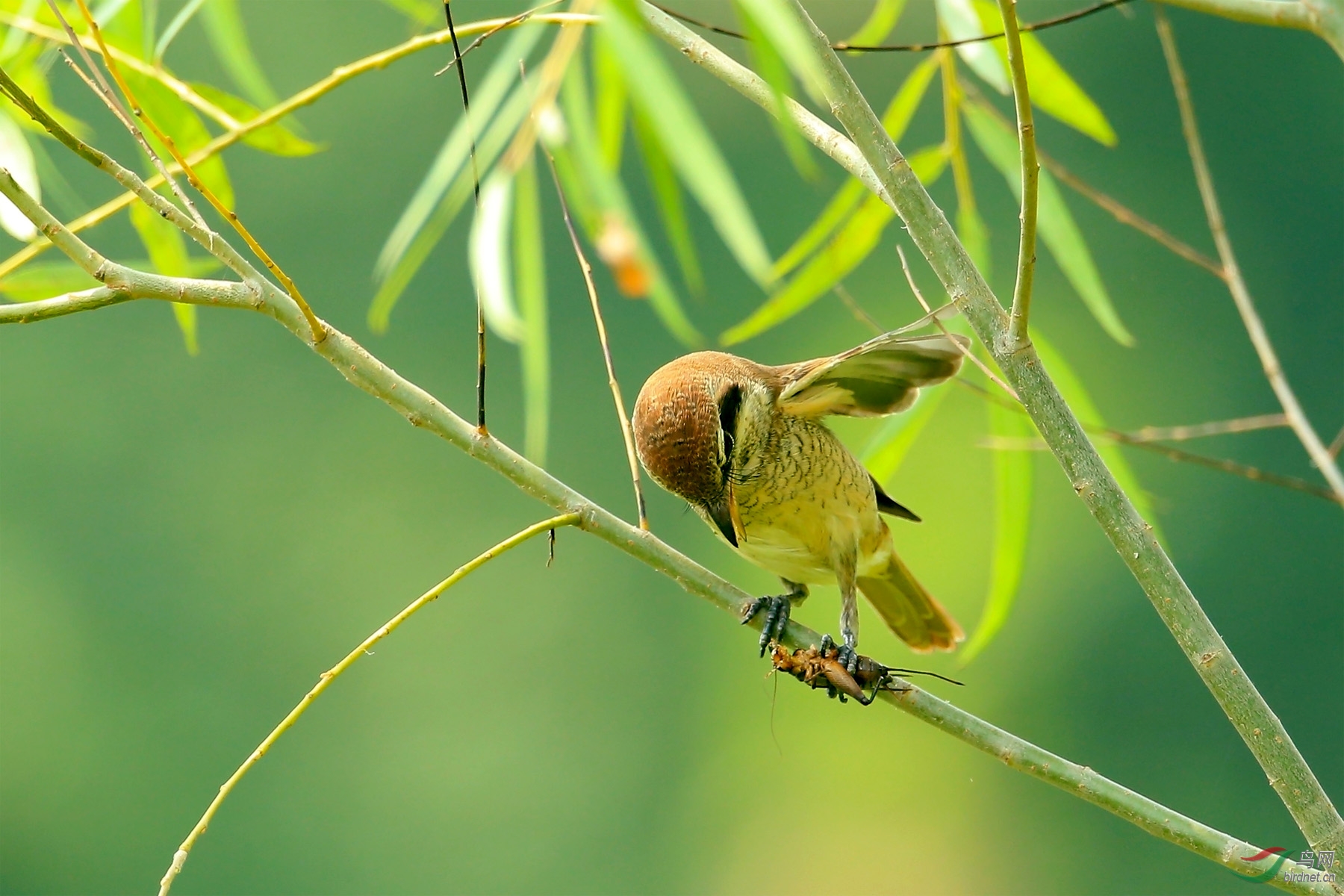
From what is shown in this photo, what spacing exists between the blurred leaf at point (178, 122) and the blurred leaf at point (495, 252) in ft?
2.60

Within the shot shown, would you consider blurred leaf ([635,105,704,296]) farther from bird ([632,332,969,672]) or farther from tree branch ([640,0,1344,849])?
bird ([632,332,969,672])

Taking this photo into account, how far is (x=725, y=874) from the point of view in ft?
55.2

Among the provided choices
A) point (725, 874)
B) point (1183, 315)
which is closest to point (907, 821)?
point (725, 874)

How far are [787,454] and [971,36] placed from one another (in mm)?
1089

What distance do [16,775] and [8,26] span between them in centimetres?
1696

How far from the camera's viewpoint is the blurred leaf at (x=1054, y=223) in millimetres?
2275

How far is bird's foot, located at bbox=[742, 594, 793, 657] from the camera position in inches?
102

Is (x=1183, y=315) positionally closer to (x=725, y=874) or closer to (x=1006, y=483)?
(x=725, y=874)

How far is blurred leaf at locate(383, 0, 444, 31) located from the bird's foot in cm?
119

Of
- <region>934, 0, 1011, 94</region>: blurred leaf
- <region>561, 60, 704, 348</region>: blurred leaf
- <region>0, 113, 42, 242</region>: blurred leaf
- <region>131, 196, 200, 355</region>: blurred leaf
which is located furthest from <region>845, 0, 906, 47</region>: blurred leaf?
<region>0, 113, 42, 242</region>: blurred leaf

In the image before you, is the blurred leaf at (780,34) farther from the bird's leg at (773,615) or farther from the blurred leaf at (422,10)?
the bird's leg at (773,615)

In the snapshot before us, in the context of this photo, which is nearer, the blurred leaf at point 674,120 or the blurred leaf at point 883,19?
the blurred leaf at point 674,120
